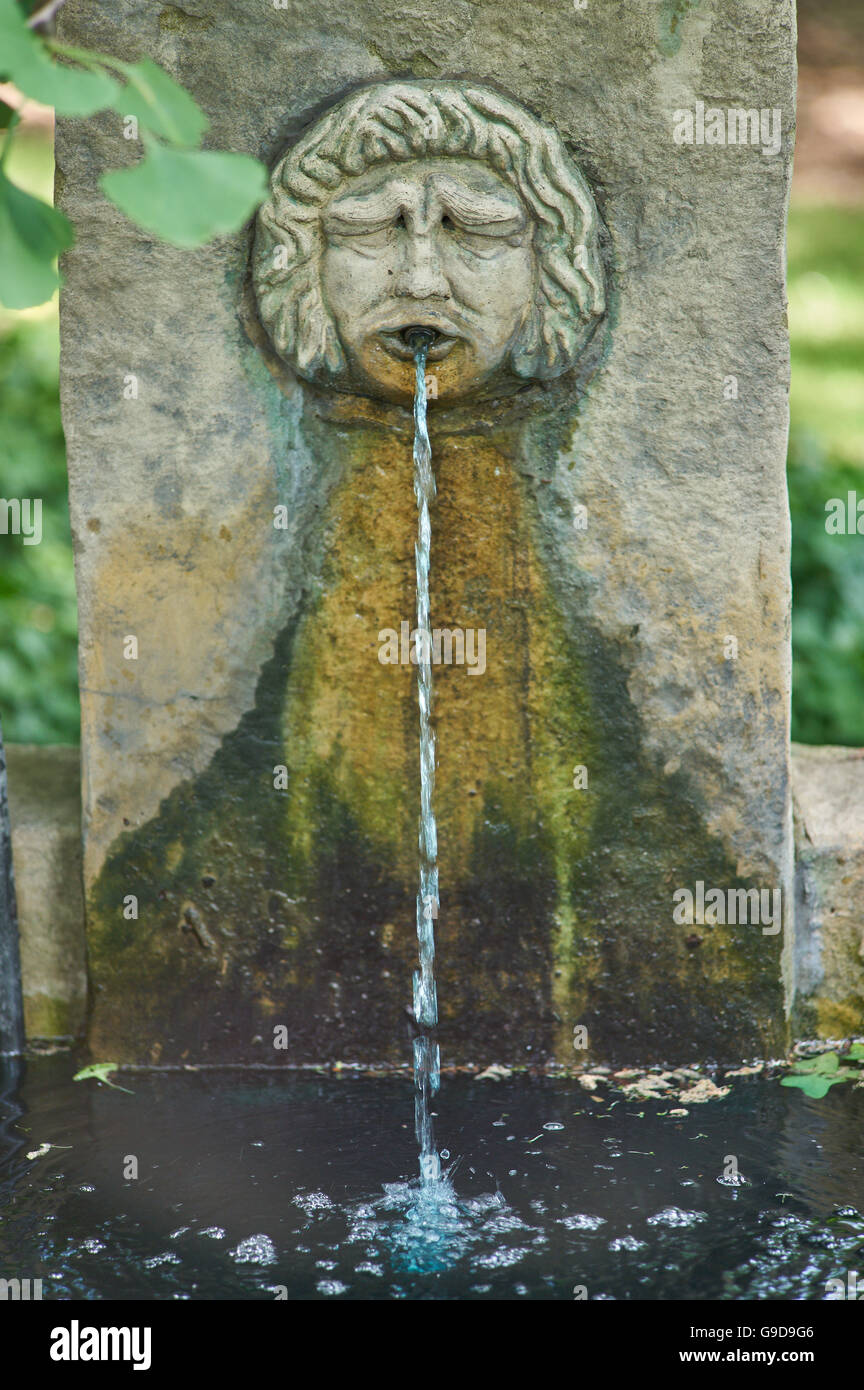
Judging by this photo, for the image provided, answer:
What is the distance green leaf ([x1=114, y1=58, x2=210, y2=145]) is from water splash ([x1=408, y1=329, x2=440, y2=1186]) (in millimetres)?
879

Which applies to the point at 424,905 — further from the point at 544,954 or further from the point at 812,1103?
the point at 812,1103

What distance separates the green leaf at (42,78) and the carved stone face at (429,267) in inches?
35.4

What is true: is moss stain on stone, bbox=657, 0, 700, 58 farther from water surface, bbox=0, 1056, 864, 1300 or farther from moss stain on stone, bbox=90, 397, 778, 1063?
water surface, bbox=0, 1056, 864, 1300

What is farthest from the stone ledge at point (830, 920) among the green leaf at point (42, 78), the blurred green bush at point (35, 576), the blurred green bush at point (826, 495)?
the blurred green bush at point (35, 576)

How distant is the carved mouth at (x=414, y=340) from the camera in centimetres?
225

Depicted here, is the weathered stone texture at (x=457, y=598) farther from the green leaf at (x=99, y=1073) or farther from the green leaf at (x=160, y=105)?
the green leaf at (x=160, y=105)

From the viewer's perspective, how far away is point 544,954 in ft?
8.36

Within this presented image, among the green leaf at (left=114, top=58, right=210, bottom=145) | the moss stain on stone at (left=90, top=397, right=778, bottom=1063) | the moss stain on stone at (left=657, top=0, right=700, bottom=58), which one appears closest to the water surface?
the moss stain on stone at (left=90, top=397, right=778, bottom=1063)

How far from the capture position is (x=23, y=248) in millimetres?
1475

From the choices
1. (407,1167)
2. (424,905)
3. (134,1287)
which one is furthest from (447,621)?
(134,1287)

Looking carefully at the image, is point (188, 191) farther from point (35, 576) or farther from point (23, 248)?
point (35, 576)

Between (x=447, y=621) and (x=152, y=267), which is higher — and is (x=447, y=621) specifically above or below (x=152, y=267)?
below

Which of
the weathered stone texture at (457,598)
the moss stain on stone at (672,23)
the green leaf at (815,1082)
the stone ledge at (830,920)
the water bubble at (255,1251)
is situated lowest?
the water bubble at (255,1251)

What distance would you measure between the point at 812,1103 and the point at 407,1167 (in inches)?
27.7
